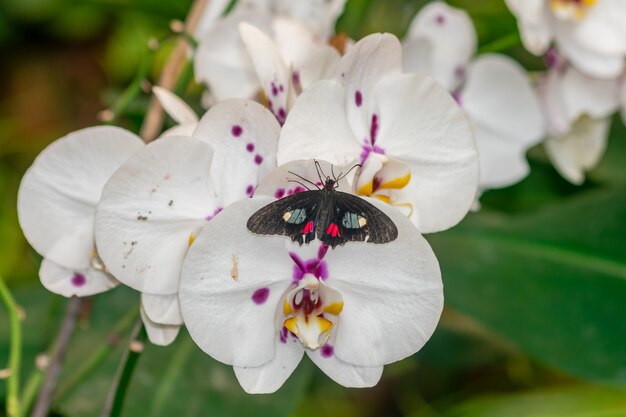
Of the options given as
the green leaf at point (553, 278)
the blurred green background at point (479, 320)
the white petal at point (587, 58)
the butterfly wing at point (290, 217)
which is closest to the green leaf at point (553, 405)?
the blurred green background at point (479, 320)

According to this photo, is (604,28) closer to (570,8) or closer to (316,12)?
(570,8)

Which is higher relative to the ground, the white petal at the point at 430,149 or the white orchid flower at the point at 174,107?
the white orchid flower at the point at 174,107

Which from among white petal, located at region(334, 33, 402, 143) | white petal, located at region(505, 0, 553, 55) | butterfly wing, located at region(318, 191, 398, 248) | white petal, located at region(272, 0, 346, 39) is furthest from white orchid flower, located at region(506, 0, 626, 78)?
butterfly wing, located at region(318, 191, 398, 248)

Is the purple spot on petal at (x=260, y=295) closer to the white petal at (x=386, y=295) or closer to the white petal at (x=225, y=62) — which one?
the white petal at (x=386, y=295)

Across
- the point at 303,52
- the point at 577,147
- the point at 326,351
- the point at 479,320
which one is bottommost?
the point at 479,320

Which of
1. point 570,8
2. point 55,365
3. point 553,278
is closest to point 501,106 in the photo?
point 570,8

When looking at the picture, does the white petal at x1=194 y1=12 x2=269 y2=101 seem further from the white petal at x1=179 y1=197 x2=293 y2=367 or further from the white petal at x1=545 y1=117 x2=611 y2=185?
the white petal at x1=545 y1=117 x2=611 y2=185

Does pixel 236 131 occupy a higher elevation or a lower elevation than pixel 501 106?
higher
